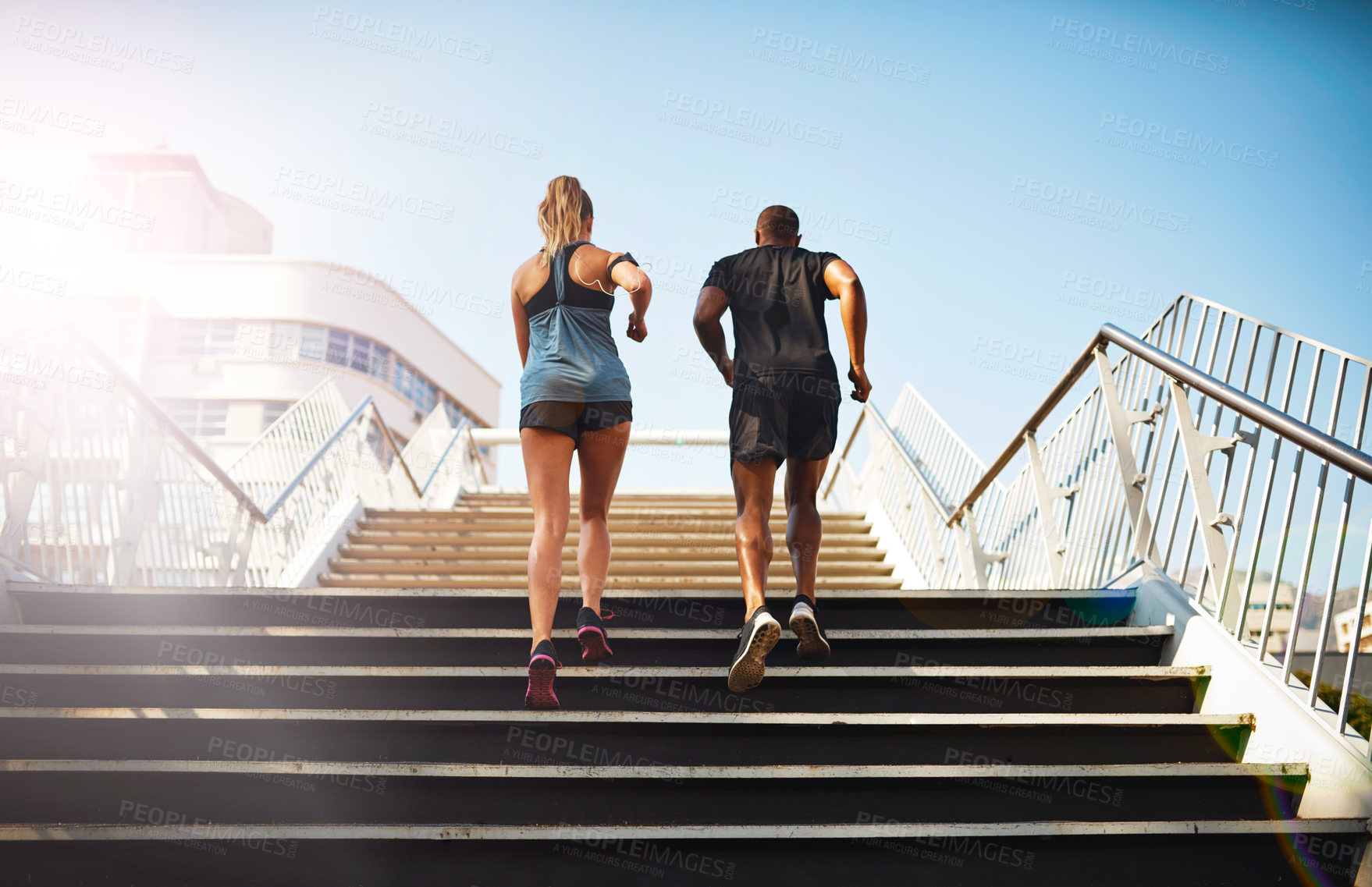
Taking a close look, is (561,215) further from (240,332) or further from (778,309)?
(240,332)

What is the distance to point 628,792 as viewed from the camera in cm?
235

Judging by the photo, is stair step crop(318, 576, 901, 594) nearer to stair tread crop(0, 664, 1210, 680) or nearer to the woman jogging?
the woman jogging

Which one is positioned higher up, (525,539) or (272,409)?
(272,409)

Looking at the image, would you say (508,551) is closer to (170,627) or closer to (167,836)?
(170,627)

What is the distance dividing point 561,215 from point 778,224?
32.3 inches

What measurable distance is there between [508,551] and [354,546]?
3.60ft

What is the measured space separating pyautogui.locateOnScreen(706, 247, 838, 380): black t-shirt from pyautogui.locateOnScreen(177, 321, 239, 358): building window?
38468 millimetres

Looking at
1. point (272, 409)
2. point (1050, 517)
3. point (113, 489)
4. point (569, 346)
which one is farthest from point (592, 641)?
point (272, 409)

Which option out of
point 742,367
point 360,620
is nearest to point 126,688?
point 360,620

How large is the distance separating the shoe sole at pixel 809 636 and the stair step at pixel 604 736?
1.03 ft

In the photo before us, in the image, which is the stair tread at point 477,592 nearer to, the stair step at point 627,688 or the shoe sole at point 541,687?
the stair step at point 627,688

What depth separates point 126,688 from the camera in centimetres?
269

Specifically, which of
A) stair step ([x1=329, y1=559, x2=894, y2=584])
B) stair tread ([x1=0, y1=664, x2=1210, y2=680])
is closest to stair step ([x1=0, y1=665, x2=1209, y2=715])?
stair tread ([x1=0, y1=664, x2=1210, y2=680])

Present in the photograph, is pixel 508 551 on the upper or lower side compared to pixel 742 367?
lower
